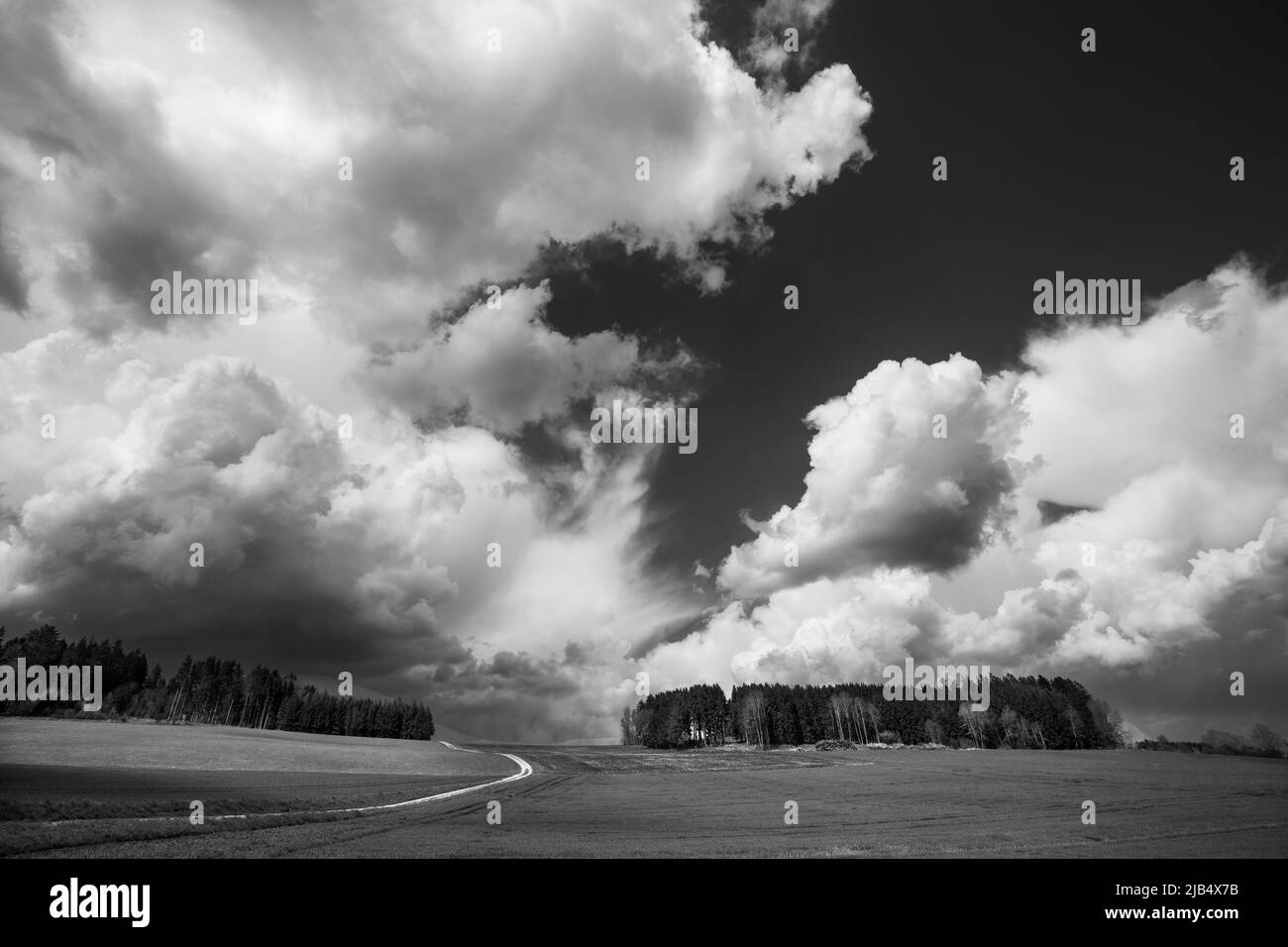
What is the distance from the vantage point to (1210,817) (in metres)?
36.8

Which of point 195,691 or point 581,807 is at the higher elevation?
point 581,807

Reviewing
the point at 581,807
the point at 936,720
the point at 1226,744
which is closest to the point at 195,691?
the point at 581,807

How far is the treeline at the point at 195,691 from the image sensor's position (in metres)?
177

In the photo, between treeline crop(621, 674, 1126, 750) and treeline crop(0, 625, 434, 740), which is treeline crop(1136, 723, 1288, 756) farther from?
treeline crop(0, 625, 434, 740)

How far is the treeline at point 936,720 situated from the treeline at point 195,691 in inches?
4696

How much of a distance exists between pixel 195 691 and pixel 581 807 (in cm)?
19196

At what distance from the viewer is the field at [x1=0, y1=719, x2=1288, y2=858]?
23891mm

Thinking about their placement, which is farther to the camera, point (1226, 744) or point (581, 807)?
point (1226, 744)

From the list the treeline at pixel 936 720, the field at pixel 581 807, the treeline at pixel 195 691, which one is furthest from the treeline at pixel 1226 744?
the treeline at pixel 195 691

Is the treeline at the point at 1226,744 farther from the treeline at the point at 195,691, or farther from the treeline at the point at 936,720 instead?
the treeline at the point at 195,691

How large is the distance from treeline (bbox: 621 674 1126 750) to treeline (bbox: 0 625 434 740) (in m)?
119

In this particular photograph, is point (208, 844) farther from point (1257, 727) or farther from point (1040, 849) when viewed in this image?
point (1257, 727)

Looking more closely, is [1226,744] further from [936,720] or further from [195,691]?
[195,691]

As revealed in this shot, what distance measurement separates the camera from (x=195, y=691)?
586ft
